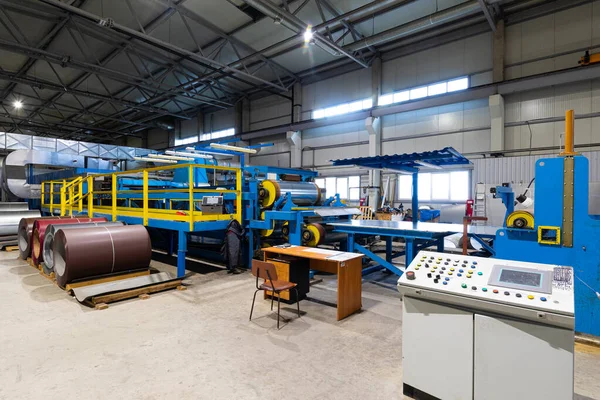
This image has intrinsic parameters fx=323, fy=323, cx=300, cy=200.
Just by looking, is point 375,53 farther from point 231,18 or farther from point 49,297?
point 49,297

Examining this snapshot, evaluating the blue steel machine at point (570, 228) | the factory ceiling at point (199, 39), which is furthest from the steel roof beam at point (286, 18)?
the blue steel machine at point (570, 228)

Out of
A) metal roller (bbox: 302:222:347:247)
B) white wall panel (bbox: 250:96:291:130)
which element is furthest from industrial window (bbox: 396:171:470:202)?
metal roller (bbox: 302:222:347:247)

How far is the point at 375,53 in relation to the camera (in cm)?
1255

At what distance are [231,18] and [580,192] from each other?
10335 mm

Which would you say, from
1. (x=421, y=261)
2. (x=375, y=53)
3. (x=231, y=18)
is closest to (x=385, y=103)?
(x=375, y=53)

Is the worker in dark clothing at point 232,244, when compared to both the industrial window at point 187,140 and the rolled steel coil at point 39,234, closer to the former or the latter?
the rolled steel coil at point 39,234

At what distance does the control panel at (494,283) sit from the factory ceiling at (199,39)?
294 inches

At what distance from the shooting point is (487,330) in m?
2.14

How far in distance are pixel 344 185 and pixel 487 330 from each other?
12.6m

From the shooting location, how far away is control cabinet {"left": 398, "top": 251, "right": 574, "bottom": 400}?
6.33 ft

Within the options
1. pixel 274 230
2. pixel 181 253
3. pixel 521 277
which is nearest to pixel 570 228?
pixel 521 277

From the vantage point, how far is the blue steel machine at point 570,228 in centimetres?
322

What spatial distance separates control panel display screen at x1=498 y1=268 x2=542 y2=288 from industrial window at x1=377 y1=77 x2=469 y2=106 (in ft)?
33.1

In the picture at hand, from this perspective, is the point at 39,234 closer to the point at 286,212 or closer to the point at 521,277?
the point at 286,212
